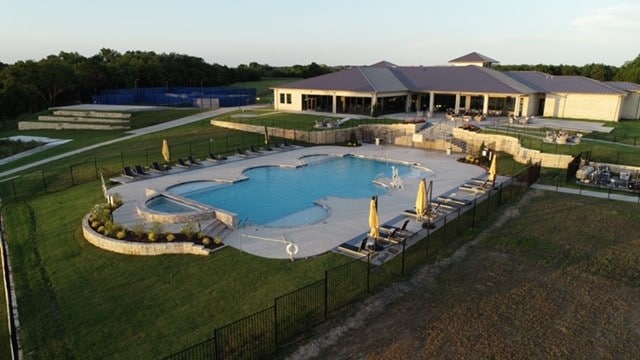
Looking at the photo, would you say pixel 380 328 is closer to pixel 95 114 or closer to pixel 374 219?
pixel 374 219

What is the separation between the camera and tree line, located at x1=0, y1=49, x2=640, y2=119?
6144 cm

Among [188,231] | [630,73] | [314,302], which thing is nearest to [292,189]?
[188,231]

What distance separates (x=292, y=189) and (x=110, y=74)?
65.8 m

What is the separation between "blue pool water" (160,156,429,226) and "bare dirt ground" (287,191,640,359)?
23.5 feet

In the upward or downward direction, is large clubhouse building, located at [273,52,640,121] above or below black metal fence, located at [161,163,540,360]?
above

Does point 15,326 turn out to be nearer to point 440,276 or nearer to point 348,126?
point 440,276

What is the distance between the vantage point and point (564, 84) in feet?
139

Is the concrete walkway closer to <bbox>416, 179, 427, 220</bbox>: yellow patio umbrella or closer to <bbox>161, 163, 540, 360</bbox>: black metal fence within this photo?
<bbox>161, 163, 540, 360</bbox>: black metal fence

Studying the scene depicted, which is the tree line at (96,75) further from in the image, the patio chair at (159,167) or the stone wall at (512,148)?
the stone wall at (512,148)

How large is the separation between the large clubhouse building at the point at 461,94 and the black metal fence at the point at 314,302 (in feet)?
92.2

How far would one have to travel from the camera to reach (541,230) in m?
16.0

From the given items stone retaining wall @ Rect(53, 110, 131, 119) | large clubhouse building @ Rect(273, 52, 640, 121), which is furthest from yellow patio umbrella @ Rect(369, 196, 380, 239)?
stone retaining wall @ Rect(53, 110, 131, 119)

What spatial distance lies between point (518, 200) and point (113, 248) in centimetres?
1671

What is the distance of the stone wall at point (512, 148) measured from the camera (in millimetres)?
25156
